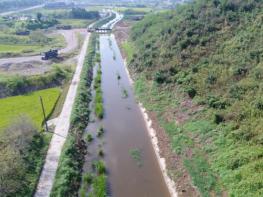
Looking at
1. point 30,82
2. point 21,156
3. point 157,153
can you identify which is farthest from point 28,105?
point 157,153

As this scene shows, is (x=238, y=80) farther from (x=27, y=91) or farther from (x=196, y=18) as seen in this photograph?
(x=27, y=91)

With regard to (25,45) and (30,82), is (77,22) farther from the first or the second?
(30,82)

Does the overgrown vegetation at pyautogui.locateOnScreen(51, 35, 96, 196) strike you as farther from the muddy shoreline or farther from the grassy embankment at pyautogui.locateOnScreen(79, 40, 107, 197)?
the muddy shoreline

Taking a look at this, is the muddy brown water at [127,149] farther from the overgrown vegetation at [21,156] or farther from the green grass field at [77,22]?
the green grass field at [77,22]

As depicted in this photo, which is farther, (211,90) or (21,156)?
(211,90)

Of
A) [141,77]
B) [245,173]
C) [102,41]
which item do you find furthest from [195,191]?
[102,41]
